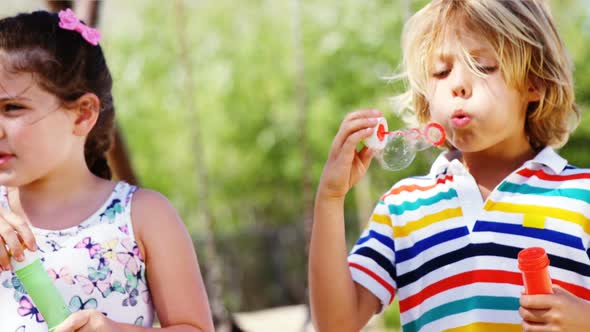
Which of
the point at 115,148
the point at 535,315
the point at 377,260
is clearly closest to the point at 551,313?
the point at 535,315

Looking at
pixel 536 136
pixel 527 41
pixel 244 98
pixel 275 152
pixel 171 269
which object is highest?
pixel 527 41

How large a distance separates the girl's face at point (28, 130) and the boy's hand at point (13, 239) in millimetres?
128

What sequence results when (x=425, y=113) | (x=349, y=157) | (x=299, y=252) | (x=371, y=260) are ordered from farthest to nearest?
(x=299, y=252) → (x=425, y=113) → (x=371, y=260) → (x=349, y=157)

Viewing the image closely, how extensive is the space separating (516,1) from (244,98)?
8085 mm

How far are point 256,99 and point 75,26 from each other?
7898 millimetres

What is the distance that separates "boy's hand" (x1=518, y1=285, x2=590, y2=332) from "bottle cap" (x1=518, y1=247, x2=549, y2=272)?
60 millimetres

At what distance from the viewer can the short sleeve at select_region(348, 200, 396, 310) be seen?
1.63 m

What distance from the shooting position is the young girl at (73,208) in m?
1.56

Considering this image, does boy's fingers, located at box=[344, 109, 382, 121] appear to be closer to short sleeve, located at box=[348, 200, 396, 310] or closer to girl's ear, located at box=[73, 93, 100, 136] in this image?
short sleeve, located at box=[348, 200, 396, 310]

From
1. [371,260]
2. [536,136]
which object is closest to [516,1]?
[536,136]

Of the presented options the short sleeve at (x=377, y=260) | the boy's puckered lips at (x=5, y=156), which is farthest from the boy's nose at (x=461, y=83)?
the boy's puckered lips at (x=5, y=156)

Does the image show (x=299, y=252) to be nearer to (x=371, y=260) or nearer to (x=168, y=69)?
(x=168, y=69)

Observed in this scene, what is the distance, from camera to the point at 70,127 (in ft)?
5.45

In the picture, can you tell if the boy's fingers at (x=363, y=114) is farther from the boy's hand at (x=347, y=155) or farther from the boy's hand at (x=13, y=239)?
the boy's hand at (x=13, y=239)
